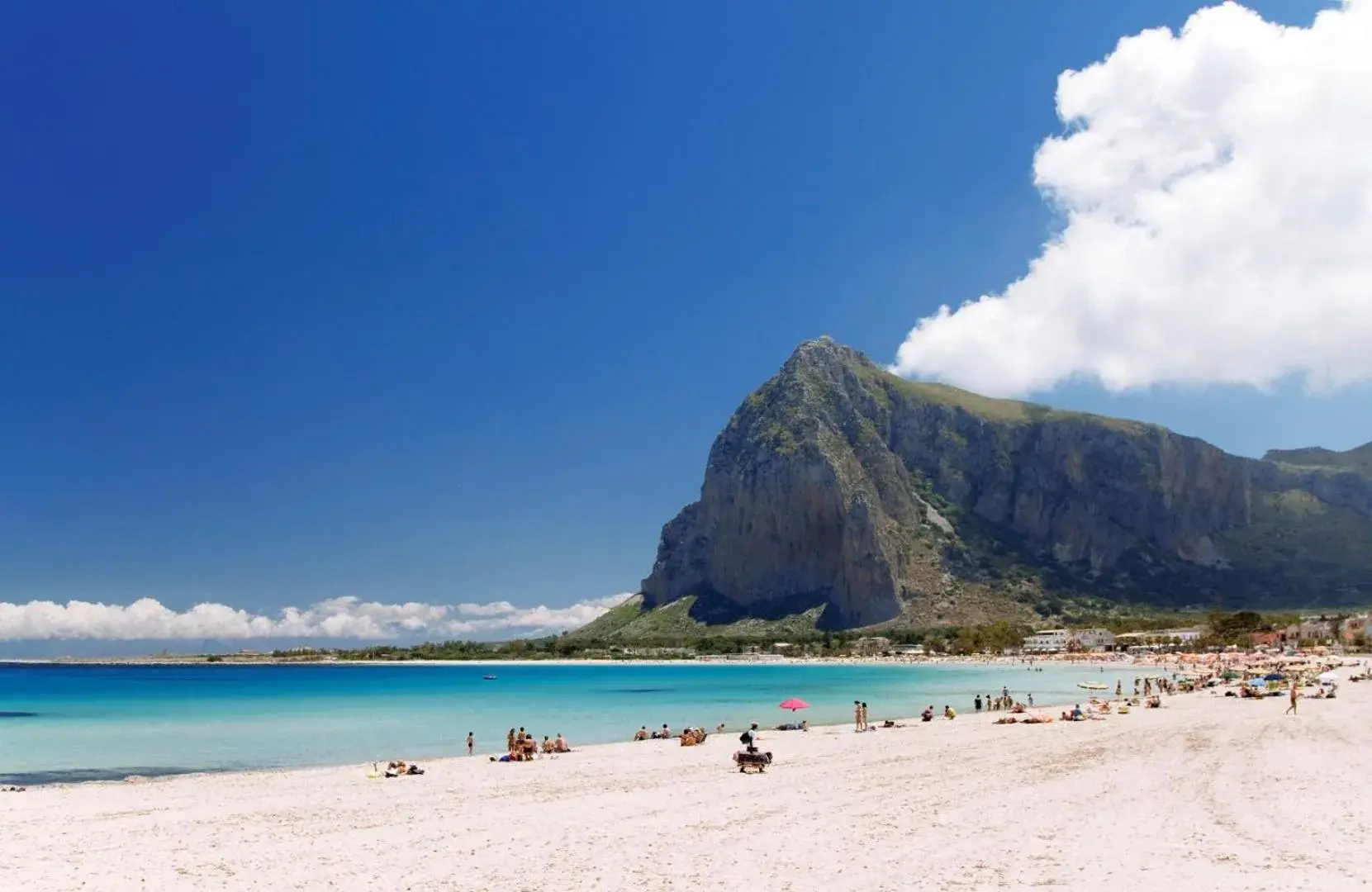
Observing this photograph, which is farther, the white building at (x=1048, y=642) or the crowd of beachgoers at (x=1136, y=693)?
the white building at (x=1048, y=642)

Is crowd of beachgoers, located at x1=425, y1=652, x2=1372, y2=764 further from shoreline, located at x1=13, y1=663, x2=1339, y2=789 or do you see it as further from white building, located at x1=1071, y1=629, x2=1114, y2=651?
white building, located at x1=1071, y1=629, x2=1114, y2=651

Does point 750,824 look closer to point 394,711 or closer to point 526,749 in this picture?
point 526,749

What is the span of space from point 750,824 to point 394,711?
1900 inches

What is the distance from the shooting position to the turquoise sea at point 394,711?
3484 centimetres

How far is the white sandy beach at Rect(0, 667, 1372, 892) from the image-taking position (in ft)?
41.1

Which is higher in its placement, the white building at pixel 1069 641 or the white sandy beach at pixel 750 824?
the white sandy beach at pixel 750 824

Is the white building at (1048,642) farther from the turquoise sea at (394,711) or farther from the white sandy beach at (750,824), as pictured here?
the white sandy beach at (750,824)

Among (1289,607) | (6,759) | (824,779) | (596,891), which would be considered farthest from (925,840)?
(1289,607)

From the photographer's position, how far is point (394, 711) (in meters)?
59.2

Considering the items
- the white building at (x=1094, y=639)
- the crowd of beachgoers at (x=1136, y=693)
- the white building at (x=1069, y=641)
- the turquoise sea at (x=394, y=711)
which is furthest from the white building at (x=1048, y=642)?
the turquoise sea at (x=394, y=711)

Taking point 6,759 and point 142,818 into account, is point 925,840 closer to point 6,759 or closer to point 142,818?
point 142,818

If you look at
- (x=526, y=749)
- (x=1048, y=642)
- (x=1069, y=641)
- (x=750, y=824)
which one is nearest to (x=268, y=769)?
(x=526, y=749)

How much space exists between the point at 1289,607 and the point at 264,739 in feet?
631

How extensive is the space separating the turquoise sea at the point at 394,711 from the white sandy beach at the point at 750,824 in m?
8.70
